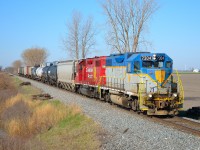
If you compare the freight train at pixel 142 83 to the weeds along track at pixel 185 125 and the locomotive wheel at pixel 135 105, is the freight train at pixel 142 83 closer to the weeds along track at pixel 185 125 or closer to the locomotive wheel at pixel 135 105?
the locomotive wheel at pixel 135 105

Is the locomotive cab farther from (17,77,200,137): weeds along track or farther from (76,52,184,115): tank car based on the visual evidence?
(17,77,200,137): weeds along track

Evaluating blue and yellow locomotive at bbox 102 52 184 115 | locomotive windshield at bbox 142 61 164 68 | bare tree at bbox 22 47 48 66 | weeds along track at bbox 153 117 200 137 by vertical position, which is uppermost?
bare tree at bbox 22 47 48 66

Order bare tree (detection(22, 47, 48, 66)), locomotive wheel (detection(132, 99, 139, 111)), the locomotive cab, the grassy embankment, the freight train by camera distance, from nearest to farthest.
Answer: the grassy embankment → the locomotive cab → the freight train → locomotive wheel (detection(132, 99, 139, 111)) → bare tree (detection(22, 47, 48, 66))

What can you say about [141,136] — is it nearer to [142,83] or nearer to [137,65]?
[142,83]

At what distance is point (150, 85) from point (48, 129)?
18.9 feet

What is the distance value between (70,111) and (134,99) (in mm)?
3710

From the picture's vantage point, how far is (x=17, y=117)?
64.1 feet

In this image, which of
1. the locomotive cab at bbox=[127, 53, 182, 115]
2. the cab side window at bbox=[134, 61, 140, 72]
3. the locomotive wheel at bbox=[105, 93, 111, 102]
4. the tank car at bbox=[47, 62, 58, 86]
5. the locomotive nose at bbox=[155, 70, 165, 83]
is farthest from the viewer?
the tank car at bbox=[47, 62, 58, 86]

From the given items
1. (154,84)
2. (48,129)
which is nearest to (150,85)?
(154,84)

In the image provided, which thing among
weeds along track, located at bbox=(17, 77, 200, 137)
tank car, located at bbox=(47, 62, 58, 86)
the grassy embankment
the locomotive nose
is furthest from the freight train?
tank car, located at bbox=(47, 62, 58, 86)

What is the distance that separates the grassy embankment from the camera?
10836mm

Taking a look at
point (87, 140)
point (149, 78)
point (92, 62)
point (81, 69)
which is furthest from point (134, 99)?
point (81, 69)

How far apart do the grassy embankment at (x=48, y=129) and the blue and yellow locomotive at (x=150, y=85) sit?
2.95 metres

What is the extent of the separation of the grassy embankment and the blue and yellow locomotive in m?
2.95
